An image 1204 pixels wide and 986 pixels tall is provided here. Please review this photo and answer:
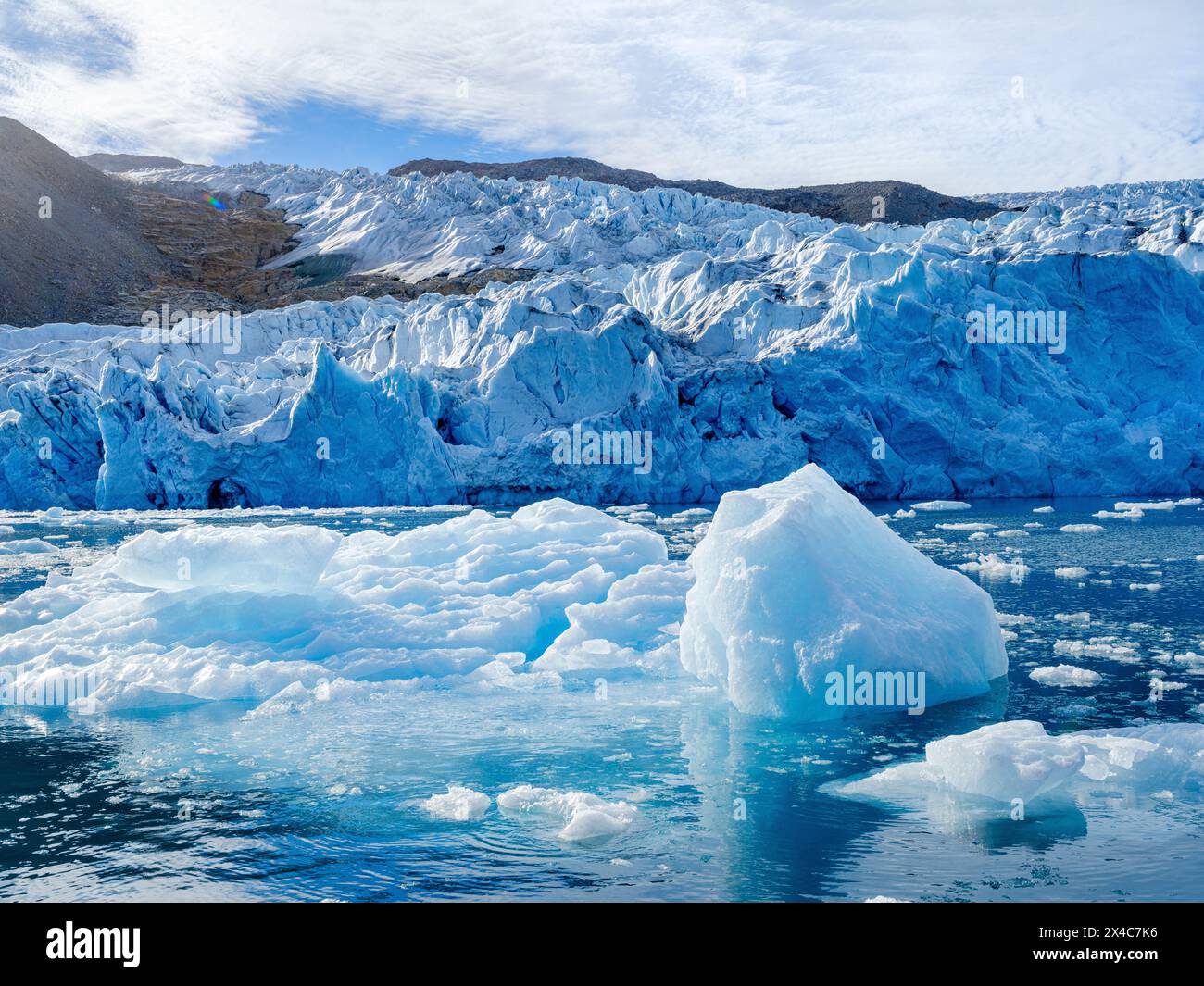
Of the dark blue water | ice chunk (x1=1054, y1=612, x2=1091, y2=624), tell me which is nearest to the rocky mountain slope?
the dark blue water

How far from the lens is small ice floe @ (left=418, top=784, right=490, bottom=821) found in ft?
17.4

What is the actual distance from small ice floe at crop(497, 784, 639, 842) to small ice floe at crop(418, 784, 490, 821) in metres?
0.13

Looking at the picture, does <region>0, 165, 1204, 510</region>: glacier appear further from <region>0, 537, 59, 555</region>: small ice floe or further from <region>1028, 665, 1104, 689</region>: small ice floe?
<region>1028, 665, 1104, 689</region>: small ice floe

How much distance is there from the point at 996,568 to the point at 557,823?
10815mm

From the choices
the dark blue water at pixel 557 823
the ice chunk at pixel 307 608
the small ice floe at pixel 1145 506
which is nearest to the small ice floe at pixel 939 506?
the small ice floe at pixel 1145 506

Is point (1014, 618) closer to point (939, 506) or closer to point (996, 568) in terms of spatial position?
point (996, 568)

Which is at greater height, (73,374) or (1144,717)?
(73,374)

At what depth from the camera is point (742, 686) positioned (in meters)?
7.41

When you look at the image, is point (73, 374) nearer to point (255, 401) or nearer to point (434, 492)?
point (255, 401)

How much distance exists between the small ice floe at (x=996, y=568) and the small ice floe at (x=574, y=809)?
997cm

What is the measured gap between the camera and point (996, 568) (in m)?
14.3

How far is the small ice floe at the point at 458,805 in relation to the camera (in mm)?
5293
